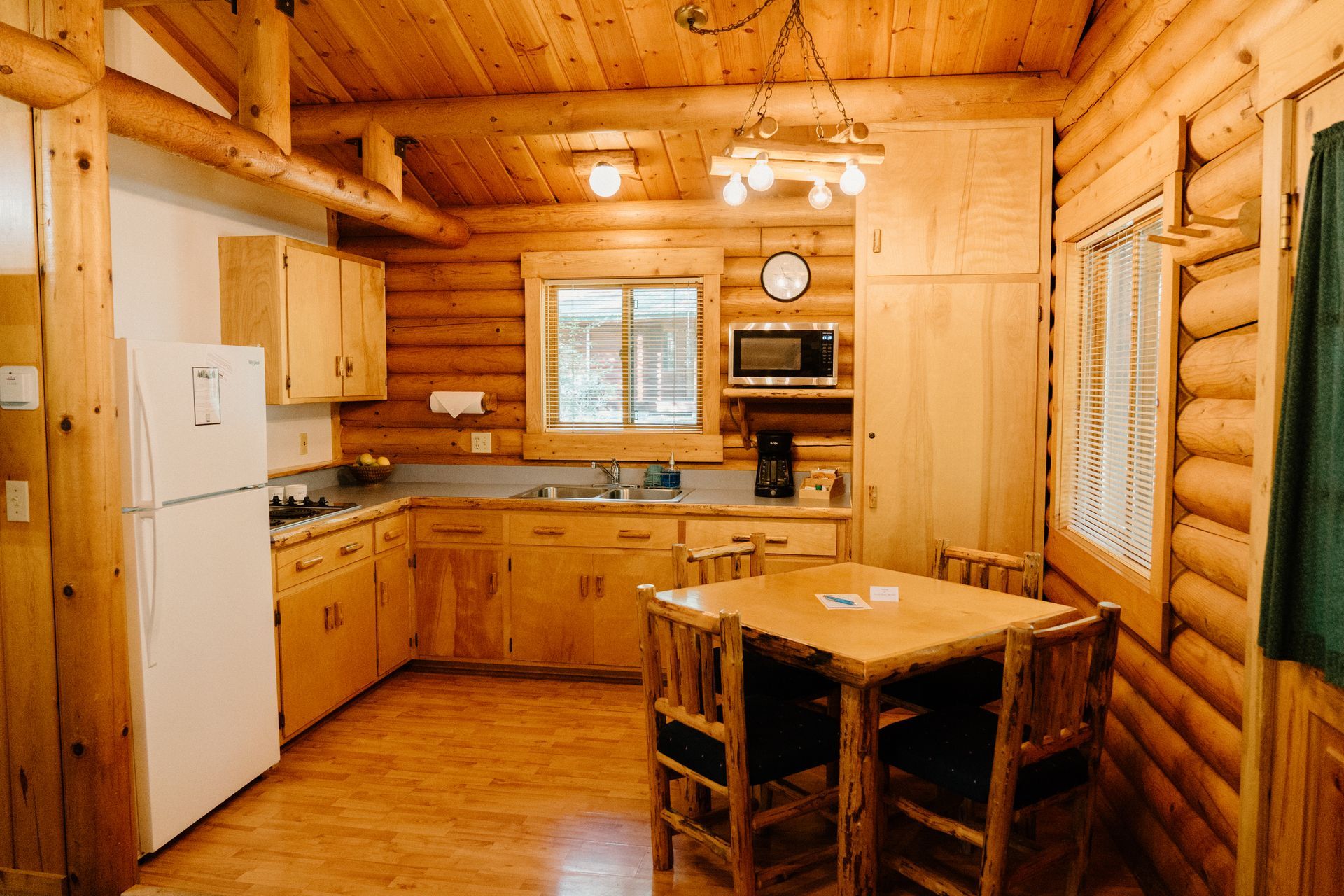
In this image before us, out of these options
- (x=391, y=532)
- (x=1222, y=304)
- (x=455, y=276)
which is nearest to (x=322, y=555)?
(x=391, y=532)

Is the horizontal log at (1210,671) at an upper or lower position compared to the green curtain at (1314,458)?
lower

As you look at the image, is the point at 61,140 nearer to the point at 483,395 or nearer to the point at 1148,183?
the point at 483,395

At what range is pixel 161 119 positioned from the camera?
2877 millimetres

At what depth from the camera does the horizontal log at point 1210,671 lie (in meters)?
2.09

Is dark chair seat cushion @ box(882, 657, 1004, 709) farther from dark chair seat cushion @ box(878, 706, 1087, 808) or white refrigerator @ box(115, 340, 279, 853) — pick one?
white refrigerator @ box(115, 340, 279, 853)

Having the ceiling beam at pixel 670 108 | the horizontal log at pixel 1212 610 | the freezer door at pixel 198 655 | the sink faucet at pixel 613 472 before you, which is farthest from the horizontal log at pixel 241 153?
the horizontal log at pixel 1212 610

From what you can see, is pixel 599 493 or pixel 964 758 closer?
pixel 964 758

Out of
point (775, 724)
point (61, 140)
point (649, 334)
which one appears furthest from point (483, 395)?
point (775, 724)

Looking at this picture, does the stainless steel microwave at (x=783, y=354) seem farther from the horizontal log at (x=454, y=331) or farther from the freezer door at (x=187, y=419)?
the freezer door at (x=187, y=419)

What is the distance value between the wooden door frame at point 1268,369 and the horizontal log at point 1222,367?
130 mm

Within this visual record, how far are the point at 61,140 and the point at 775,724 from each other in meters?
2.63

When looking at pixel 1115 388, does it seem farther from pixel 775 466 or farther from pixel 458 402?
pixel 458 402

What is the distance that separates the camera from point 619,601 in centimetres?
437

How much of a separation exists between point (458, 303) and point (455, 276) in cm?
16
